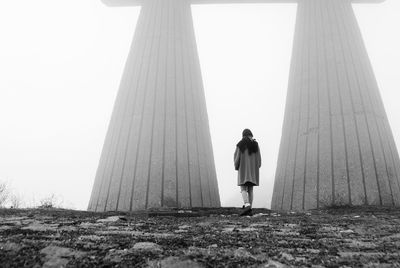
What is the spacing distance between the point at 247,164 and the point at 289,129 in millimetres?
2975

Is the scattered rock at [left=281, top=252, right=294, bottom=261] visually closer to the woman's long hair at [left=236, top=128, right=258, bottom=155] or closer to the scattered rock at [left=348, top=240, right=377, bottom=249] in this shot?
the scattered rock at [left=348, top=240, right=377, bottom=249]

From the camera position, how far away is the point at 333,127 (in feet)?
29.6

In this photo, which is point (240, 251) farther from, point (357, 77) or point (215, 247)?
point (357, 77)

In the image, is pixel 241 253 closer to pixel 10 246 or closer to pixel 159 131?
pixel 10 246

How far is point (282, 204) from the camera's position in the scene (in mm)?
9180

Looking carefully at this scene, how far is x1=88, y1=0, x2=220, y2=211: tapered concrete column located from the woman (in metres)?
2.06

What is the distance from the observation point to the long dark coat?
710cm

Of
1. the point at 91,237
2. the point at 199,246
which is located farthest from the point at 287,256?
the point at 91,237

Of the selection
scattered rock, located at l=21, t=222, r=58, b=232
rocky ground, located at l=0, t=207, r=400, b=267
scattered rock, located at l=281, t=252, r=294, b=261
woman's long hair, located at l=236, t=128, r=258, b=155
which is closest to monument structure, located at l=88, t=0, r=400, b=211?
woman's long hair, located at l=236, t=128, r=258, b=155

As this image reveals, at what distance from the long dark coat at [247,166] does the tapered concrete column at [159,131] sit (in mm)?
2089

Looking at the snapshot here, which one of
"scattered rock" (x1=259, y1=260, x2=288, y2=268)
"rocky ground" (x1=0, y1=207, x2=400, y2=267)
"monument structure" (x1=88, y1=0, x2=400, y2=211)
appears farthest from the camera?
"monument structure" (x1=88, y1=0, x2=400, y2=211)

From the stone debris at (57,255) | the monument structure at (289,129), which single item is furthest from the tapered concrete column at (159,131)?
the stone debris at (57,255)

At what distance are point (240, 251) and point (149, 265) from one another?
72 cm

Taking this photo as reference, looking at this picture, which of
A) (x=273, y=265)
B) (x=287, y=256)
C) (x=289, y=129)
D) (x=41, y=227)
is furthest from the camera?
(x=289, y=129)
